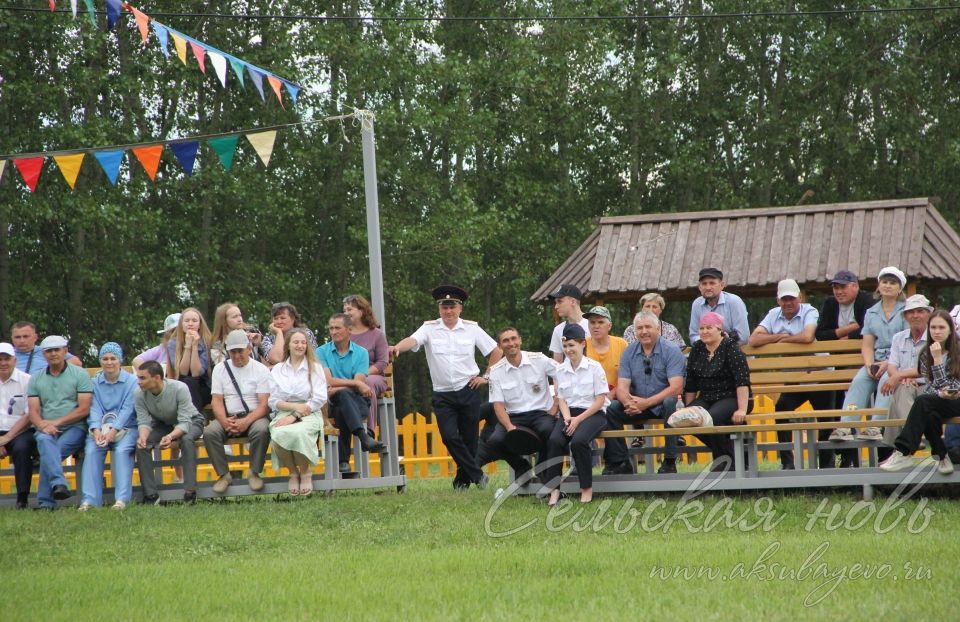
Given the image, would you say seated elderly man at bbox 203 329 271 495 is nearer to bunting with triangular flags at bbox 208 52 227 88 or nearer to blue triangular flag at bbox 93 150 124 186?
blue triangular flag at bbox 93 150 124 186

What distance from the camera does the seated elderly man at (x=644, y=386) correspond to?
411 inches

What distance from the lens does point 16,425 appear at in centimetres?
1148

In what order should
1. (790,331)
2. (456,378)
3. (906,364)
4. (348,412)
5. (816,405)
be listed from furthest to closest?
(456,378)
(790,331)
(348,412)
(816,405)
(906,364)

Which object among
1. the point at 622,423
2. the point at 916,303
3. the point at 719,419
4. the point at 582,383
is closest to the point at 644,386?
the point at 622,423

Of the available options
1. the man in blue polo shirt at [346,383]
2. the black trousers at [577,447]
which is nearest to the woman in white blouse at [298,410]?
the man in blue polo shirt at [346,383]

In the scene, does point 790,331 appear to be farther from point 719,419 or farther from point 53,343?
point 53,343

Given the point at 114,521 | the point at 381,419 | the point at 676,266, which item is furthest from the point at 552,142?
the point at 114,521

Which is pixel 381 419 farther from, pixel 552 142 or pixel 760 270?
pixel 552 142

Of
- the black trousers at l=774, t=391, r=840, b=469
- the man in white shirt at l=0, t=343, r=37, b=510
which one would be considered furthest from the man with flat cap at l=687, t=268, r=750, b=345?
the man in white shirt at l=0, t=343, r=37, b=510

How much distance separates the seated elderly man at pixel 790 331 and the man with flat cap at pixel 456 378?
2445 mm

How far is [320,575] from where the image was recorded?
7.29 meters

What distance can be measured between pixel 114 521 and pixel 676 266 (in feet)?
38.5

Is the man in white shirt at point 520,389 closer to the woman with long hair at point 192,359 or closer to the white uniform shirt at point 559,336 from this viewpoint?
the white uniform shirt at point 559,336

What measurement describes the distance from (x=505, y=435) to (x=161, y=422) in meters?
3.13
